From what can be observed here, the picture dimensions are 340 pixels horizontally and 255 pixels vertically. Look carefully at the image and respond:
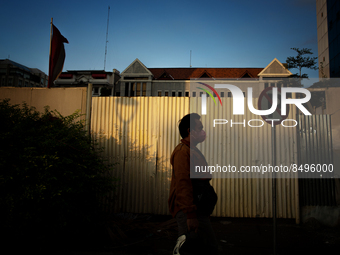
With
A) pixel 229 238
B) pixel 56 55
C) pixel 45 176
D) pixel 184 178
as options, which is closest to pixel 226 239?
pixel 229 238

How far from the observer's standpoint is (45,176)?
3.75 metres

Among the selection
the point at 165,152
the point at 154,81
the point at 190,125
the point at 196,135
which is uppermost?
the point at 154,81

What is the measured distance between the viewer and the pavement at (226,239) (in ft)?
13.0

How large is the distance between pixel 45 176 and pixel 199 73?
141ft

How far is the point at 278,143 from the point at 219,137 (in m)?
1.43

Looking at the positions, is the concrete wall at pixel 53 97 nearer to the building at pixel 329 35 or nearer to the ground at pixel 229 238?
the ground at pixel 229 238

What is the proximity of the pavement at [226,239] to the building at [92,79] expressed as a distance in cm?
4774

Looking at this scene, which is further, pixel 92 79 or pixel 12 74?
pixel 12 74

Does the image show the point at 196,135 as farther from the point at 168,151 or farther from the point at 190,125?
the point at 168,151

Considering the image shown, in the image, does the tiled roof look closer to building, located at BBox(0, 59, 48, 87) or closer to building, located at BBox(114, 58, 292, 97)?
building, located at BBox(114, 58, 292, 97)

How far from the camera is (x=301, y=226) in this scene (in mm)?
5156

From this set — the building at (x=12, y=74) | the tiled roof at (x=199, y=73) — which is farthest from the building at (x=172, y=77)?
the building at (x=12, y=74)

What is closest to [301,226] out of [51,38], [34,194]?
[34,194]

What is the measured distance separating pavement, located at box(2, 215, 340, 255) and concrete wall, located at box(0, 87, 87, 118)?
323cm
